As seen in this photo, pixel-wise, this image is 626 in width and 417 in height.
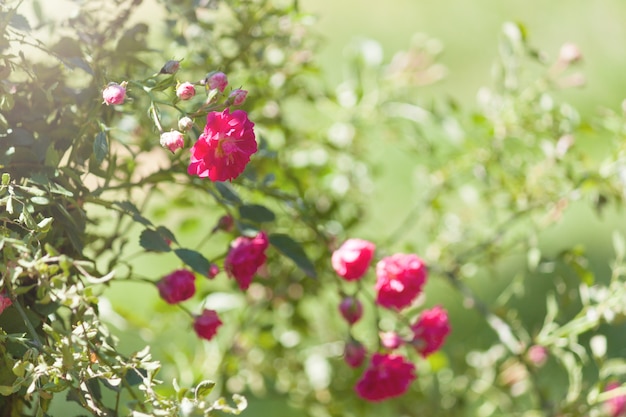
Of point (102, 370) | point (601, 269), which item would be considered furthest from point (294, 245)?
point (601, 269)

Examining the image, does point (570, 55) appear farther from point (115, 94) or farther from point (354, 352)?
point (115, 94)

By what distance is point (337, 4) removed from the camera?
136 inches

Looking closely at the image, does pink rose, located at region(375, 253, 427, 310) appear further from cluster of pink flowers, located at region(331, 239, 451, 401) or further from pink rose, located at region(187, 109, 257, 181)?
pink rose, located at region(187, 109, 257, 181)

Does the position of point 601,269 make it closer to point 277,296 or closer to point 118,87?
point 277,296

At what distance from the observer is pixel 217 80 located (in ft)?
2.67

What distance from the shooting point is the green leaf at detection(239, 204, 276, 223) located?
1014 millimetres

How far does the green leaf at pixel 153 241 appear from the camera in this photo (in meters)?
0.92

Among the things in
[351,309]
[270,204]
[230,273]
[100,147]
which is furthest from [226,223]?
[270,204]

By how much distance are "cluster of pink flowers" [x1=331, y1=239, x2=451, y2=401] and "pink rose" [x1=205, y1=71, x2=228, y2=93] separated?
13.0 inches

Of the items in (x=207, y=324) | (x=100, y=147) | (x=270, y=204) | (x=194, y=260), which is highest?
(x=100, y=147)

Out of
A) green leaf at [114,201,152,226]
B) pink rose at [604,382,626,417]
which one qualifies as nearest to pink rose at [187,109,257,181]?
green leaf at [114,201,152,226]

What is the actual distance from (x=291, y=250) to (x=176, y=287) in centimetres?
14

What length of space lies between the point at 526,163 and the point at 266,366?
56cm

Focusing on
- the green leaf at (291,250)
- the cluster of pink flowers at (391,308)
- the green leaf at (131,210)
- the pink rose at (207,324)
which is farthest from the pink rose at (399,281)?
the green leaf at (131,210)
